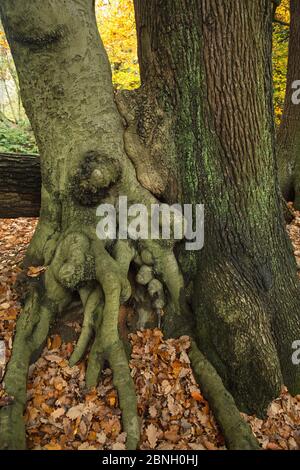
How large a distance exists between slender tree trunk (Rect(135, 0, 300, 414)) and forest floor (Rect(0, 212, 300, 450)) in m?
0.27

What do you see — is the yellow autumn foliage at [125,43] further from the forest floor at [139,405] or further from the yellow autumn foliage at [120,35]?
the forest floor at [139,405]

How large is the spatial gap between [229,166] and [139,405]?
231cm

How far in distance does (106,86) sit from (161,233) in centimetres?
150

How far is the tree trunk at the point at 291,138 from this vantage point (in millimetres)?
6930

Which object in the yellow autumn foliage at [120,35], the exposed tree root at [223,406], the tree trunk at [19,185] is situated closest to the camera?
the exposed tree root at [223,406]

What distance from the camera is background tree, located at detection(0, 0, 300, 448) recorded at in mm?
3119

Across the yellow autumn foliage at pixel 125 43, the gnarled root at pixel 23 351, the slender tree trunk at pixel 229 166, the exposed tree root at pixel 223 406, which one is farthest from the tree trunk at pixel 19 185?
the yellow autumn foliage at pixel 125 43

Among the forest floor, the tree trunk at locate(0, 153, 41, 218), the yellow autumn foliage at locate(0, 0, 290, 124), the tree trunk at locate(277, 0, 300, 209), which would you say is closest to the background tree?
the forest floor

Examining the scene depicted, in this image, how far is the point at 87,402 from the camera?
302cm

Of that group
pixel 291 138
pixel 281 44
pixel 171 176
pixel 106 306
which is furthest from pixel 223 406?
pixel 281 44

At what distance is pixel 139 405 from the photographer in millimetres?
3078

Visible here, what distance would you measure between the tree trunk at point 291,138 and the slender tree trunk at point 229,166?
400 cm

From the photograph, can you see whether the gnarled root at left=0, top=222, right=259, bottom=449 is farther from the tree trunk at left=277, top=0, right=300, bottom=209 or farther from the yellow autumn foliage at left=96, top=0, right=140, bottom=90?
the yellow autumn foliage at left=96, top=0, right=140, bottom=90
